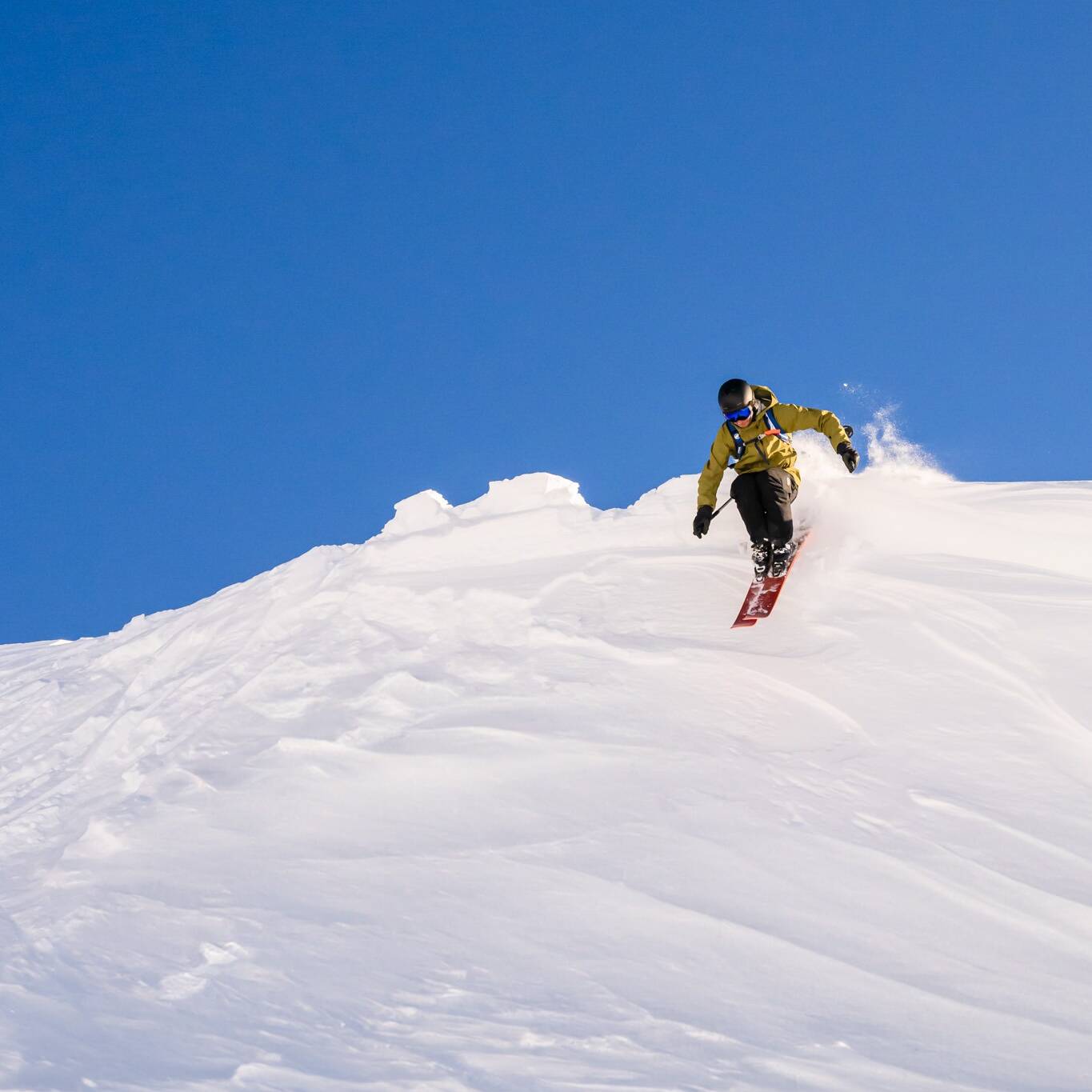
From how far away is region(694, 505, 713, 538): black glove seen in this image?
8.18m

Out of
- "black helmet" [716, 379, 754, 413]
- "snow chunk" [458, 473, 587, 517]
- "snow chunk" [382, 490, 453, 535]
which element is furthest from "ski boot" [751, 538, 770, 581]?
"snow chunk" [382, 490, 453, 535]

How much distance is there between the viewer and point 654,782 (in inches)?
237

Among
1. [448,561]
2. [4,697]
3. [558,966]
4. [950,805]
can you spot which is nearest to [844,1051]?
[558,966]

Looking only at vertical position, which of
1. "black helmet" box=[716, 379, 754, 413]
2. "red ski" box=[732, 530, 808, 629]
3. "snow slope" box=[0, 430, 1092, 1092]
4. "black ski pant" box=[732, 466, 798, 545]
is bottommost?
"snow slope" box=[0, 430, 1092, 1092]

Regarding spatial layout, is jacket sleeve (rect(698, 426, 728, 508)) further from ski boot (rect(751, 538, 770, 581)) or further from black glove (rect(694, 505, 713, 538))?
ski boot (rect(751, 538, 770, 581))

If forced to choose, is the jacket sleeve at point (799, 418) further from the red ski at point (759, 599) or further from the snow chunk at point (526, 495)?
the snow chunk at point (526, 495)

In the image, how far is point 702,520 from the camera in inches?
324

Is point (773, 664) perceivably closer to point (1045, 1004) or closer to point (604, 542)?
point (604, 542)

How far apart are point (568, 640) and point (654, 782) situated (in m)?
1.78

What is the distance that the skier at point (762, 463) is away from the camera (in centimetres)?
782

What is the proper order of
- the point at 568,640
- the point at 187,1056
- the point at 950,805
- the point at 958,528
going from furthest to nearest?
the point at 958,528 < the point at 568,640 < the point at 950,805 < the point at 187,1056

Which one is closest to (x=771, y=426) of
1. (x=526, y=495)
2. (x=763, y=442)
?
(x=763, y=442)

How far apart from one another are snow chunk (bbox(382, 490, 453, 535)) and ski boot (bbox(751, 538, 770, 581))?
2879 mm

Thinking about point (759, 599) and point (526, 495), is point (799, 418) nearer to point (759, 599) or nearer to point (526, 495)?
point (759, 599)
